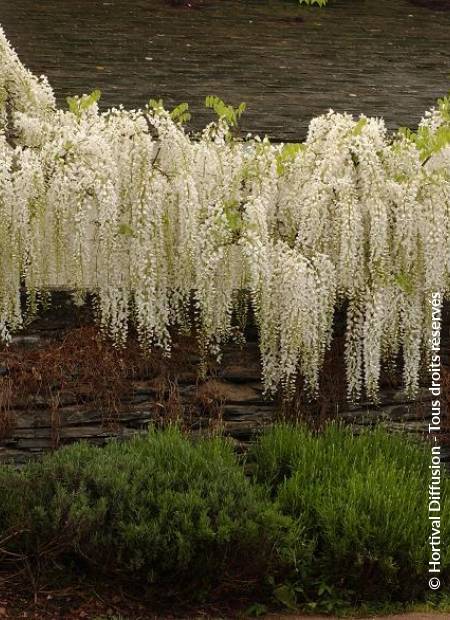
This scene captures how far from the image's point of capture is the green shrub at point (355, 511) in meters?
6.20

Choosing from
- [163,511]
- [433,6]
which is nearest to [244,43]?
[433,6]

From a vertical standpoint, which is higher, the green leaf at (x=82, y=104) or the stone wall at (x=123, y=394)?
the green leaf at (x=82, y=104)

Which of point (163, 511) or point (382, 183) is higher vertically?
point (382, 183)

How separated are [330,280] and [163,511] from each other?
87.7 inches

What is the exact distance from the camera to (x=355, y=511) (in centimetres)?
626

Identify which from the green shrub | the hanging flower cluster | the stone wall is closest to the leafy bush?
the green shrub

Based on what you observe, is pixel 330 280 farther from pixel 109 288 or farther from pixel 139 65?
pixel 139 65

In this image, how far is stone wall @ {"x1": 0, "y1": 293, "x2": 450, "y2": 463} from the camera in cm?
714

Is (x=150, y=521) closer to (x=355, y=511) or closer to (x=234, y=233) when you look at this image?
(x=355, y=511)

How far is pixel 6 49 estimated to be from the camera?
26.6 ft

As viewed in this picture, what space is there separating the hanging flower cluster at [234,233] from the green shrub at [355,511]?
0.69 metres

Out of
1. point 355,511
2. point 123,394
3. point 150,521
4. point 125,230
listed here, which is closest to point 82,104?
point 125,230

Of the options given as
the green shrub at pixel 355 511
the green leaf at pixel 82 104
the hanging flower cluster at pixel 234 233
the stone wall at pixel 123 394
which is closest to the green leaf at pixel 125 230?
the hanging flower cluster at pixel 234 233

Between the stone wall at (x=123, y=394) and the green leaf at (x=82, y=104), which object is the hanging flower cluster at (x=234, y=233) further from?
the stone wall at (x=123, y=394)
